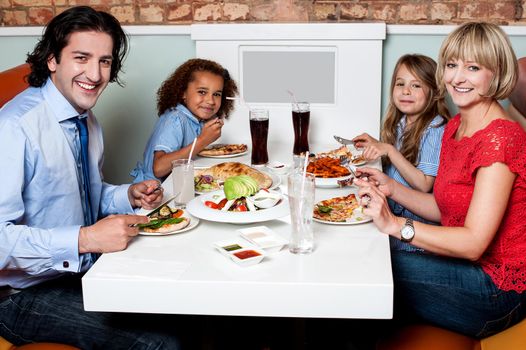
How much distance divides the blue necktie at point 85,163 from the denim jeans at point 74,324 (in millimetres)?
315

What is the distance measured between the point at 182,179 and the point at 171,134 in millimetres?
810

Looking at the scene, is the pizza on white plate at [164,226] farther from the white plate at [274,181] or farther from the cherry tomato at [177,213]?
the white plate at [274,181]

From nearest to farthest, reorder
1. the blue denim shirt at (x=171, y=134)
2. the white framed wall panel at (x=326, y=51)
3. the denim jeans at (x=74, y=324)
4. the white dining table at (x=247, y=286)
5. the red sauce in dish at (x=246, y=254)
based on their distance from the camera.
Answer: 1. the white dining table at (x=247, y=286)
2. the red sauce in dish at (x=246, y=254)
3. the denim jeans at (x=74, y=324)
4. the blue denim shirt at (x=171, y=134)
5. the white framed wall panel at (x=326, y=51)

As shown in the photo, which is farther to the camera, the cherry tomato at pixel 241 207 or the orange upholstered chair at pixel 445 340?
the cherry tomato at pixel 241 207

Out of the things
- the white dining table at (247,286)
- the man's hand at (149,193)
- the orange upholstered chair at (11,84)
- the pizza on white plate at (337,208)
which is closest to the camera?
the white dining table at (247,286)

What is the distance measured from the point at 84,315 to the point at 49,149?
17.4 inches

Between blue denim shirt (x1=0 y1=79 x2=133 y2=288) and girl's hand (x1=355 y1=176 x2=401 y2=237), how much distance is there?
0.68m

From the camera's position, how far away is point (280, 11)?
9.41 feet

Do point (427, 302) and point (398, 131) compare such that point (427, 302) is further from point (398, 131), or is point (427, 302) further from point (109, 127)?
point (109, 127)

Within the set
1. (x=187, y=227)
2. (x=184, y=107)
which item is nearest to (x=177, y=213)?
(x=187, y=227)

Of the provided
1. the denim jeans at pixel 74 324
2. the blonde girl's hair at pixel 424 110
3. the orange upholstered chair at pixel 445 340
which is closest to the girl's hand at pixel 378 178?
the blonde girl's hair at pixel 424 110

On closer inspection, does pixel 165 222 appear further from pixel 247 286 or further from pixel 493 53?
pixel 493 53

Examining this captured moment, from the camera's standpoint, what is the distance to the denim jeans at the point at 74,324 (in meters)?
1.43

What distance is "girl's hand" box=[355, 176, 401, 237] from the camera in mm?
1467
